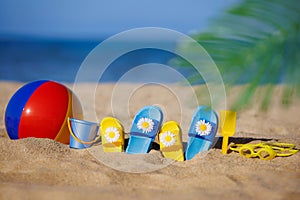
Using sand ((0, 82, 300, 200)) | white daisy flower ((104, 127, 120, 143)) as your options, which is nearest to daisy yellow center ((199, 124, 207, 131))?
sand ((0, 82, 300, 200))

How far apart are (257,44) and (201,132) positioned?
1.44 metres

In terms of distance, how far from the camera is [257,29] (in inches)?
102

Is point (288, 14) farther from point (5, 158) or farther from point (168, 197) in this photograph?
point (5, 158)

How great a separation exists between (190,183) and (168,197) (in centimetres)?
36

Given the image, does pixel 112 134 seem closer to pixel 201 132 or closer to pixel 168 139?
pixel 168 139

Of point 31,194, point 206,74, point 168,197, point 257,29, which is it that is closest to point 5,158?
point 31,194

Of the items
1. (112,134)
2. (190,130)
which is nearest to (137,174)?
(112,134)

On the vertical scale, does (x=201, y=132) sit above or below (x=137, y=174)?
above

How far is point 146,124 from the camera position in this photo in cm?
388

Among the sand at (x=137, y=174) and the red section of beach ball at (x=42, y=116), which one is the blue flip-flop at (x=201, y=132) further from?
the red section of beach ball at (x=42, y=116)

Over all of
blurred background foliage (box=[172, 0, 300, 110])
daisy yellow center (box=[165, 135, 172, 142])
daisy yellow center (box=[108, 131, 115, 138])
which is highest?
blurred background foliage (box=[172, 0, 300, 110])

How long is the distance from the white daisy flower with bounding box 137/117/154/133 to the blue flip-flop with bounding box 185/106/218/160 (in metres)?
0.37

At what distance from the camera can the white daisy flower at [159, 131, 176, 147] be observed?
150 inches

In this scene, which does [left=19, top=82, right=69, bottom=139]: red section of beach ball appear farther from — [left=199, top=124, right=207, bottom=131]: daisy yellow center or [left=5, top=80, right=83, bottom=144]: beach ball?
[left=199, top=124, right=207, bottom=131]: daisy yellow center
